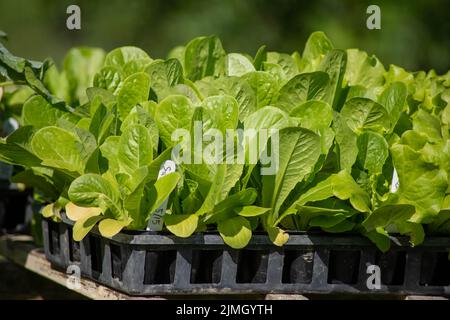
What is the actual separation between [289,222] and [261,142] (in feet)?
0.47

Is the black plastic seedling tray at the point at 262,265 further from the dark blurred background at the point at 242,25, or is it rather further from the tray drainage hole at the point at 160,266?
the dark blurred background at the point at 242,25

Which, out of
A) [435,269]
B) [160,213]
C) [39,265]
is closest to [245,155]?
[160,213]

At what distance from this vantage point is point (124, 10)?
4148 millimetres

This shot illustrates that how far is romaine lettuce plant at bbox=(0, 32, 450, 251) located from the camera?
1.06m

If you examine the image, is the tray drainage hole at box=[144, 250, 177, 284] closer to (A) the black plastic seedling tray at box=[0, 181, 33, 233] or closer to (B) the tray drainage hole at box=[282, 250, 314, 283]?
(B) the tray drainage hole at box=[282, 250, 314, 283]

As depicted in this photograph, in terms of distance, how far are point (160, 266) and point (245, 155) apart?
196mm

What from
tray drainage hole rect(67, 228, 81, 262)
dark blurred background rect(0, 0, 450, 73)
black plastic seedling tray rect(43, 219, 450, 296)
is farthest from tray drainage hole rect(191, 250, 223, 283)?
dark blurred background rect(0, 0, 450, 73)

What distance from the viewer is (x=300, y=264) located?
1106mm

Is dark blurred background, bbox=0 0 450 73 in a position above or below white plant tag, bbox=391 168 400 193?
above

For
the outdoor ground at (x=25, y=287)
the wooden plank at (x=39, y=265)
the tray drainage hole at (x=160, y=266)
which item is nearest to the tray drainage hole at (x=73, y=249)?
the wooden plank at (x=39, y=265)

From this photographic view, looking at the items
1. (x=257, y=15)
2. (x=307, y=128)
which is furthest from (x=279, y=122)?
(x=257, y=15)

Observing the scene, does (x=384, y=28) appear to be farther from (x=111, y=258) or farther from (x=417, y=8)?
(x=111, y=258)

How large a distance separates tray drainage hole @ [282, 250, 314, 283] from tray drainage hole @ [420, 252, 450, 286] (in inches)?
7.1

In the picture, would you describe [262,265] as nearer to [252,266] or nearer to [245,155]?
[252,266]
